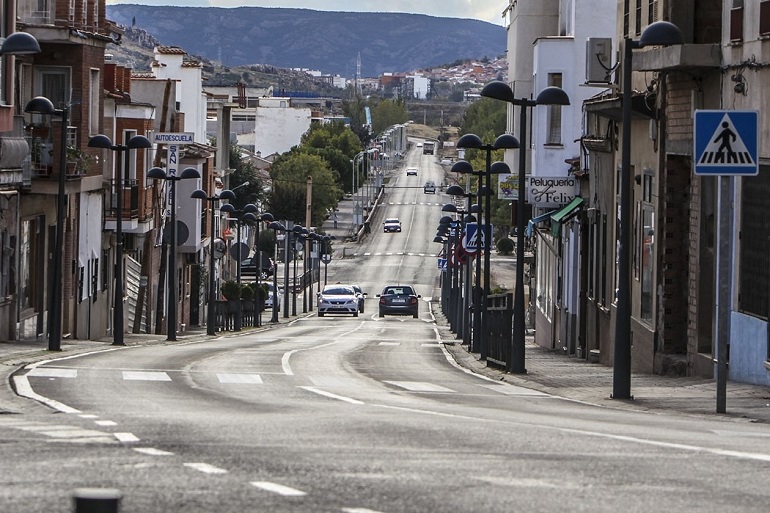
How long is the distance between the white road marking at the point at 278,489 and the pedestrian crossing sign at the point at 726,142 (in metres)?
8.33

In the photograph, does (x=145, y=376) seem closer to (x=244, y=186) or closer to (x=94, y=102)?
(x=94, y=102)

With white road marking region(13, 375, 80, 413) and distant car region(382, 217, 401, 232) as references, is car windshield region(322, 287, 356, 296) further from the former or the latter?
distant car region(382, 217, 401, 232)

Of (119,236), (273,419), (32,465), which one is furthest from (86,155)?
(32,465)

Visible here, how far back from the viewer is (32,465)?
959 cm

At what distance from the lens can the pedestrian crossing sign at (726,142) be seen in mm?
15898

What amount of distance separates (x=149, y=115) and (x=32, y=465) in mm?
46919

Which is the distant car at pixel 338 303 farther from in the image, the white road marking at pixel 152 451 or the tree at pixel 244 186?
A: the white road marking at pixel 152 451

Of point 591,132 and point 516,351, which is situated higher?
point 591,132

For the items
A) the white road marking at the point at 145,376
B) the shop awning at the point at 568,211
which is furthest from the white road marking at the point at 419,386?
the shop awning at the point at 568,211

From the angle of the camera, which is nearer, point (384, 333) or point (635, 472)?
point (635, 472)

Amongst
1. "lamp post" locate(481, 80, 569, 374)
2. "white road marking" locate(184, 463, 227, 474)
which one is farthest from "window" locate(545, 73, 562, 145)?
"white road marking" locate(184, 463, 227, 474)

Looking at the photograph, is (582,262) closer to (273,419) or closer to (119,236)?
(119,236)

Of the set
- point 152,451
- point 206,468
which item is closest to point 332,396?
point 152,451

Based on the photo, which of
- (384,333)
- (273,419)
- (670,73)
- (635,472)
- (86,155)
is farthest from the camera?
(384,333)
